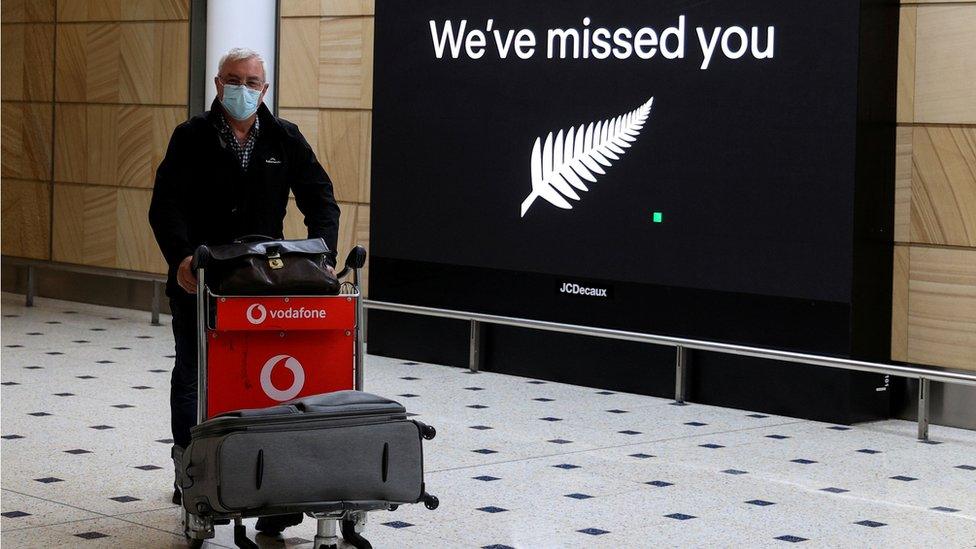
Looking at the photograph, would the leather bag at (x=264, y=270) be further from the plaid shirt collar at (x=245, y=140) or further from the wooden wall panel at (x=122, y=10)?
the wooden wall panel at (x=122, y=10)

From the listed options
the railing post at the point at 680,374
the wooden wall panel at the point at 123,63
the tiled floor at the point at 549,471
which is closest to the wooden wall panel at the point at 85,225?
the wooden wall panel at the point at 123,63

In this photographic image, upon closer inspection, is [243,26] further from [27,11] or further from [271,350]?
[271,350]

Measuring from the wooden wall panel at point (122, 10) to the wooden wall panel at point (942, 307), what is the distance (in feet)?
21.6

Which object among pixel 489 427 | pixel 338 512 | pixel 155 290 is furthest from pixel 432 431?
pixel 155 290

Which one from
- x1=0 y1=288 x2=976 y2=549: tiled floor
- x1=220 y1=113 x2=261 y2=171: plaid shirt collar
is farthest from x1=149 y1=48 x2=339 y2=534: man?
x1=0 y1=288 x2=976 y2=549: tiled floor

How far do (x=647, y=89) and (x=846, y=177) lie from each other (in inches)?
57.3

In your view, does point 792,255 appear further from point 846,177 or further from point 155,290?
point 155,290

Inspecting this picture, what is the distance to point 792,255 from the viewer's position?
789 cm

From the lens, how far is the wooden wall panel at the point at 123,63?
11820 mm

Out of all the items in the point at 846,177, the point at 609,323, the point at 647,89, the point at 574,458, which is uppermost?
the point at 647,89

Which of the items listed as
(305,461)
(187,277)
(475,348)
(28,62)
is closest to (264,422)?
(305,461)

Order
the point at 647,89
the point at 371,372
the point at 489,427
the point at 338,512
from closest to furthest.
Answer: the point at 338,512, the point at 489,427, the point at 647,89, the point at 371,372

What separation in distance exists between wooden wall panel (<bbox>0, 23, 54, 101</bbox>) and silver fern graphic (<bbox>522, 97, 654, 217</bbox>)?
5.79m

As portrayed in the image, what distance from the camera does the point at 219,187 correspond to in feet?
15.9
